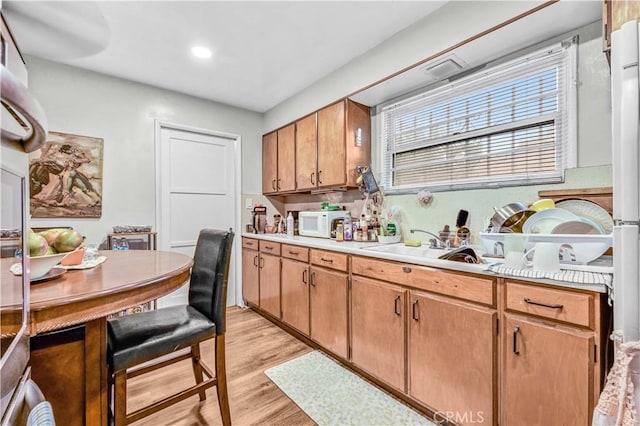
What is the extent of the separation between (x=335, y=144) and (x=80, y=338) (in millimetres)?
2251

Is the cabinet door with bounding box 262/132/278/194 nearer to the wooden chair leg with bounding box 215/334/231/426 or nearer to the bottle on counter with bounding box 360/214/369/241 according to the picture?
the bottle on counter with bounding box 360/214/369/241

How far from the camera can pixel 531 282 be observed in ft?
4.04

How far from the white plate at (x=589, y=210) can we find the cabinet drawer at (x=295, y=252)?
175 cm

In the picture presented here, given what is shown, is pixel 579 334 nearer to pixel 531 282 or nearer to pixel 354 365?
pixel 531 282

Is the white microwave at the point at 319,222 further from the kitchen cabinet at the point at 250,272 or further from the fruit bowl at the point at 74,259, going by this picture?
the fruit bowl at the point at 74,259

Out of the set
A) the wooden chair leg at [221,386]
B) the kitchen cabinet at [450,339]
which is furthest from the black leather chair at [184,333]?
the kitchen cabinet at [450,339]

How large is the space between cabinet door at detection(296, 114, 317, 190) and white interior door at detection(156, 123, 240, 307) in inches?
36.5

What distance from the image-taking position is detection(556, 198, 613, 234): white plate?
1382mm

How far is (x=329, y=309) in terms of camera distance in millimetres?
2221

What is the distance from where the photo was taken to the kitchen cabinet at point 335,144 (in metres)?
2.59

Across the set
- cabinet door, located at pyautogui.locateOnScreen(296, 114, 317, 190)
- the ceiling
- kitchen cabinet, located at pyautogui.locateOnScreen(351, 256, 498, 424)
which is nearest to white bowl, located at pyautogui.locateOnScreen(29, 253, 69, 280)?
kitchen cabinet, located at pyautogui.locateOnScreen(351, 256, 498, 424)

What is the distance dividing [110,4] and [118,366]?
84.2 inches

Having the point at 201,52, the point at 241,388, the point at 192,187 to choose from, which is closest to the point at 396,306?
the point at 241,388

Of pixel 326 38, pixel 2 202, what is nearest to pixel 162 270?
pixel 2 202
